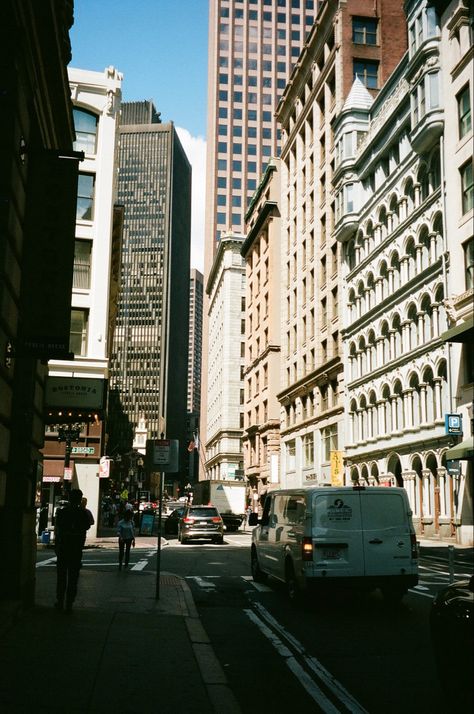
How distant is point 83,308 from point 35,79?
25925mm

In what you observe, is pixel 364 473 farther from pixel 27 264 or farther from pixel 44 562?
pixel 27 264

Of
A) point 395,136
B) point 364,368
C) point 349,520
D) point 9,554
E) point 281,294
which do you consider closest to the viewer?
point 9,554

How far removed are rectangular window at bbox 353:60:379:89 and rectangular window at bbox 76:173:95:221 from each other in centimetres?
2515

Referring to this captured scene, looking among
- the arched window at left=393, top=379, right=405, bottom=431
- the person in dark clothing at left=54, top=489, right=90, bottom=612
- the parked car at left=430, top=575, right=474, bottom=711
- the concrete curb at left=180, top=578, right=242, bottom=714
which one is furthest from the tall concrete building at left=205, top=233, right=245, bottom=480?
the parked car at left=430, top=575, right=474, bottom=711

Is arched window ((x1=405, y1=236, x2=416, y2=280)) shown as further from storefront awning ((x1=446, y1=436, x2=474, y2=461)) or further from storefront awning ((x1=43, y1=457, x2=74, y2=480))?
storefront awning ((x1=43, y1=457, x2=74, y2=480))

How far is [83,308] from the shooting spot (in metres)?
37.1

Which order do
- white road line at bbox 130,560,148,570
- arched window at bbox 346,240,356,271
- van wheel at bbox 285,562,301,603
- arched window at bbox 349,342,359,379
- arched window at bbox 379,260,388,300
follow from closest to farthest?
van wheel at bbox 285,562,301,603 < white road line at bbox 130,560,148,570 < arched window at bbox 379,260,388,300 < arched window at bbox 349,342,359,379 < arched window at bbox 346,240,356,271

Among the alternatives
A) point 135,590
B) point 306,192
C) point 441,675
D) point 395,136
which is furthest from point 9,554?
point 306,192

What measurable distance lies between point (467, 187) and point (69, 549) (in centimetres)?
2704

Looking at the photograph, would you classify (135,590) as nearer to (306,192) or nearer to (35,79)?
(35,79)

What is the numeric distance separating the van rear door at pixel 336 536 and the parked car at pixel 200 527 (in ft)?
70.4

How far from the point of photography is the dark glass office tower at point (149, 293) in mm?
182375

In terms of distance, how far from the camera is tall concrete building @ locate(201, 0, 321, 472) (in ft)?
430

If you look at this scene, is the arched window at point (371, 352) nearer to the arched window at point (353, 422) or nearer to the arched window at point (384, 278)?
the arched window at point (384, 278)
